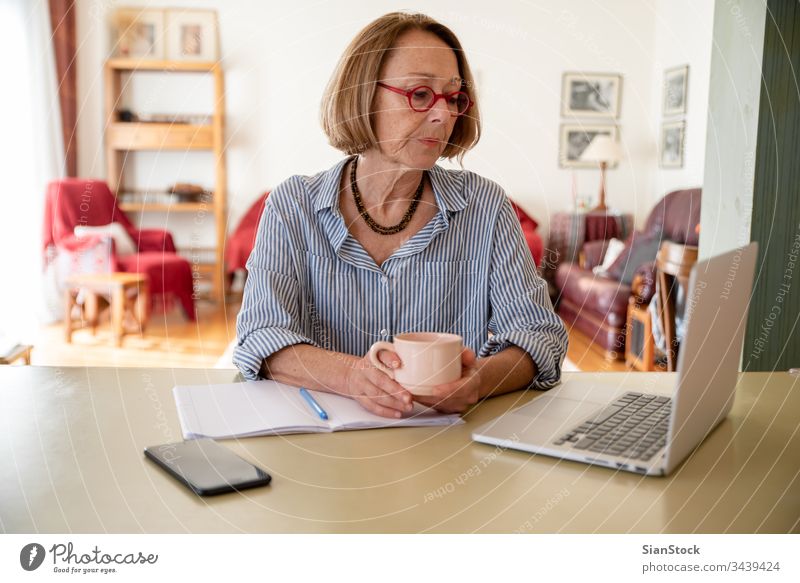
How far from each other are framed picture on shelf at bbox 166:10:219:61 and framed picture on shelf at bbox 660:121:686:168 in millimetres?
3118

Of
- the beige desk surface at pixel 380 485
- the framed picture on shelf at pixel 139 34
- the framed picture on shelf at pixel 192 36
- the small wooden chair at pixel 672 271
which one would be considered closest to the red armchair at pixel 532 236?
the small wooden chair at pixel 672 271

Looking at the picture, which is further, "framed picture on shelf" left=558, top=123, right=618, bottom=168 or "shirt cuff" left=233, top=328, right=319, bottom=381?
"framed picture on shelf" left=558, top=123, right=618, bottom=168

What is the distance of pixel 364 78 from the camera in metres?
1.22

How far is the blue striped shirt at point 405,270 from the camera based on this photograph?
1223 mm

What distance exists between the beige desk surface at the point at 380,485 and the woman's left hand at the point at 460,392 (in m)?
0.04

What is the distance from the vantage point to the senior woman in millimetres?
1199

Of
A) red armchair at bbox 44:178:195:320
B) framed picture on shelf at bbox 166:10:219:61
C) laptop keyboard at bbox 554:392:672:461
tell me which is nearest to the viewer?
laptop keyboard at bbox 554:392:672:461

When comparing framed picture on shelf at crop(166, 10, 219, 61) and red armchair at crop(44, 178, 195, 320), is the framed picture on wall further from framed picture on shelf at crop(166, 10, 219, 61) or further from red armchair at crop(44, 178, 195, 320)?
red armchair at crop(44, 178, 195, 320)

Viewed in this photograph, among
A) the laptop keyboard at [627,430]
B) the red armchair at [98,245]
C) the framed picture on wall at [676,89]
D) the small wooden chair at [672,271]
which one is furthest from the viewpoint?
the framed picture on wall at [676,89]

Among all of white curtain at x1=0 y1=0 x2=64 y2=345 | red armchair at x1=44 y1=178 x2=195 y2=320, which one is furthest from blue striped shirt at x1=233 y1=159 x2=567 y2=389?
white curtain at x1=0 y1=0 x2=64 y2=345

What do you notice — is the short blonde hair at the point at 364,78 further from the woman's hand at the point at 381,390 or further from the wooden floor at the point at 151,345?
the wooden floor at the point at 151,345

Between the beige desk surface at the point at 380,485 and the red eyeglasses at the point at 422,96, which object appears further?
the red eyeglasses at the point at 422,96
